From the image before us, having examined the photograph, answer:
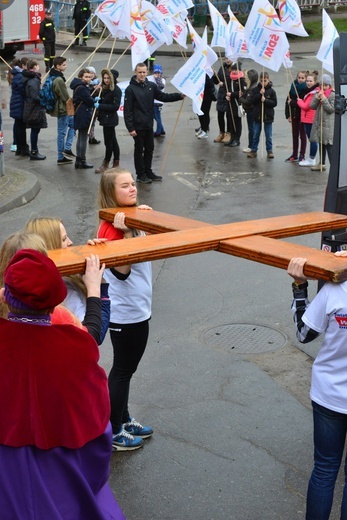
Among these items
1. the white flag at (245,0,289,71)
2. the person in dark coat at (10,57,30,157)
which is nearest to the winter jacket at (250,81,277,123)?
the white flag at (245,0,289,71)

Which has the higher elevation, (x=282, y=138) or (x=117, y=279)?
(x=117, y=279)

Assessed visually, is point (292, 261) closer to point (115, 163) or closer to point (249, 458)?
point (249, 458)

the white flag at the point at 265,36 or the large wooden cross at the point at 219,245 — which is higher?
the large wooden cross at the point at 219,245

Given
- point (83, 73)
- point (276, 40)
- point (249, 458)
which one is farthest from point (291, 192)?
point (249, 458)

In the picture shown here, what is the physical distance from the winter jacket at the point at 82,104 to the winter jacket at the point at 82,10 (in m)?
17.4

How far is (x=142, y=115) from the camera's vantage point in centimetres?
1460

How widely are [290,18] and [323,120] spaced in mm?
2253

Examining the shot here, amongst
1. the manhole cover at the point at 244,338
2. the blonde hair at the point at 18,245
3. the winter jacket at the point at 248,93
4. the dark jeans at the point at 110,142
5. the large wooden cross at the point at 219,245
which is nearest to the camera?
the blonde hair at the point at 18,245

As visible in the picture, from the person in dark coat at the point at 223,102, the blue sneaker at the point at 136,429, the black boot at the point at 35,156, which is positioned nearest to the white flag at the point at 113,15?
the black boot at the point at 35,156

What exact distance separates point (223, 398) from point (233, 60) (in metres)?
12.3

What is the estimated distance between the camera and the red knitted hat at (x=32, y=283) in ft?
10.3

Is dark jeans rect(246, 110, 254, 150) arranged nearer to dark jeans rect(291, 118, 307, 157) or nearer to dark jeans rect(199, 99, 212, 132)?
dark jeans rect(291, 118, 307, 157)

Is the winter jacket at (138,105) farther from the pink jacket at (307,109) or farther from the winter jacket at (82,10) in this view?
the winter jacket at (82,10)

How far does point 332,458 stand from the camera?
4395 millimetres
